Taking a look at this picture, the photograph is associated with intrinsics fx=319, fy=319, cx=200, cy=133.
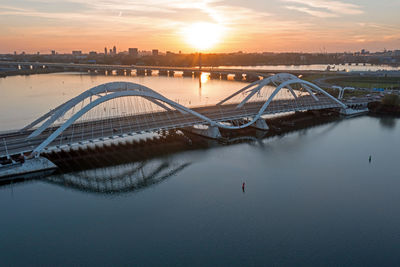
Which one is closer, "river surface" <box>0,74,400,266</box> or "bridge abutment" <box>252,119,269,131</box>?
"river surface" <box>0,74,400,266</box>

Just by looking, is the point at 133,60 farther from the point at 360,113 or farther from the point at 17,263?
the point at 17,263

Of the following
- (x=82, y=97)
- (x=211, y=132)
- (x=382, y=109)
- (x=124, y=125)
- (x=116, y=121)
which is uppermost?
(x=82, y=97)

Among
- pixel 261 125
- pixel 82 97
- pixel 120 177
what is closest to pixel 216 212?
pixel 120 177

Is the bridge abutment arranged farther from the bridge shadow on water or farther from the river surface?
the river surface

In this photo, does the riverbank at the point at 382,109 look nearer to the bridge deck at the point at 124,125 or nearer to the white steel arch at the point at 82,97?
the bridge deck at the point at 124,125

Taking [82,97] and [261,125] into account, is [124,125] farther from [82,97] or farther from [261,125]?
[261,125]

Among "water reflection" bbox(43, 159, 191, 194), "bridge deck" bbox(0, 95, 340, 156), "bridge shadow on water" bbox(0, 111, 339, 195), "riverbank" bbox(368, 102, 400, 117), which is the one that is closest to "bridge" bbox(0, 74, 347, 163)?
"bridge deck" bbox(0, 95, 340, 156)

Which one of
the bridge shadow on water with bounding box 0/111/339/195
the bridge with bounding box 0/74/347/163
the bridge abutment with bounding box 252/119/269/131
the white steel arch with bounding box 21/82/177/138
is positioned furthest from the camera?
the bridge abutment with bounding box 252/119/269/131
